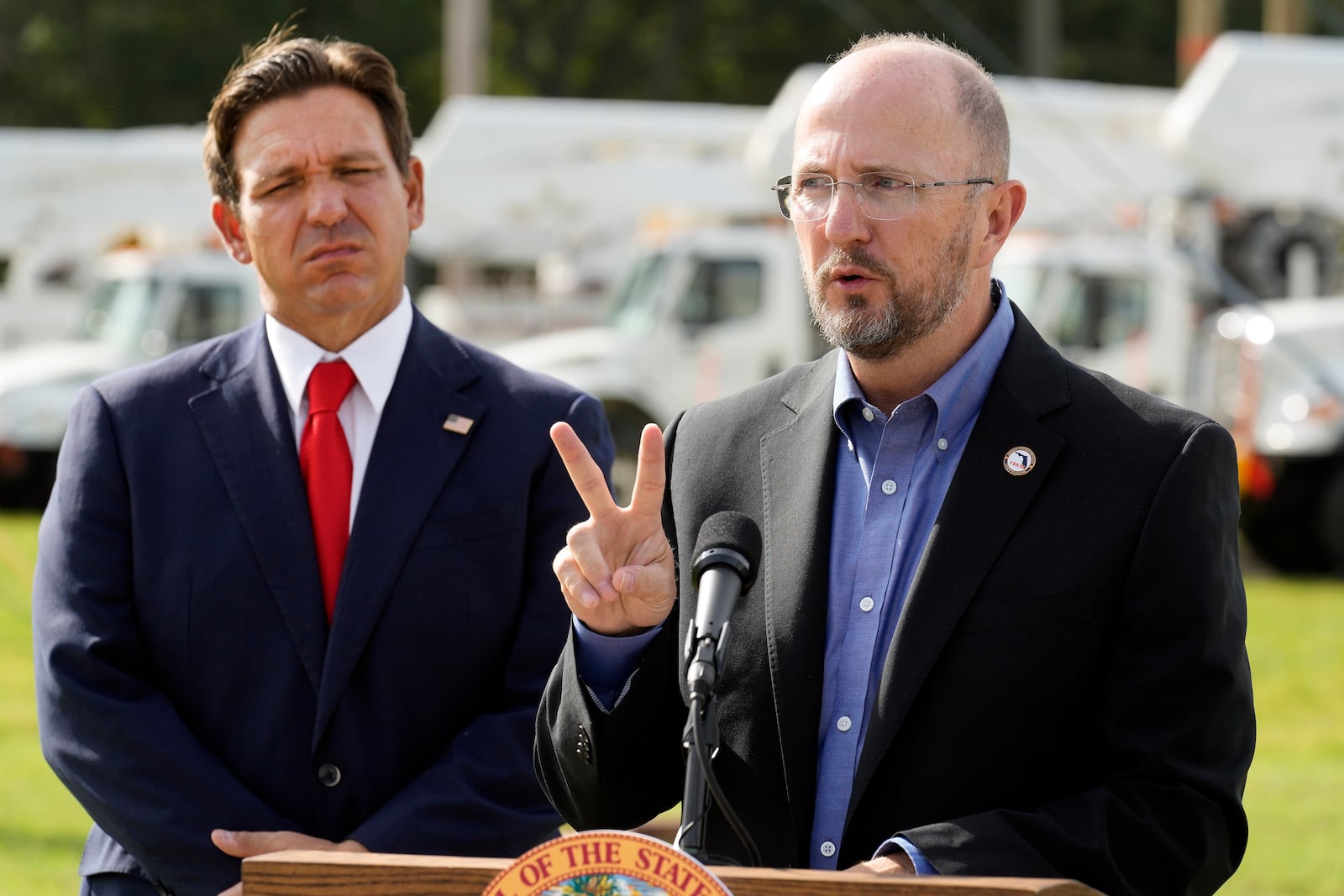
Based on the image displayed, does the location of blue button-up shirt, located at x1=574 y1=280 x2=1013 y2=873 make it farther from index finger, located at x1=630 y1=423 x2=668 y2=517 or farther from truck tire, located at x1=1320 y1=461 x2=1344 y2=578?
truck tire, located at x1=1320 y1=461 x2=1344 y2=578

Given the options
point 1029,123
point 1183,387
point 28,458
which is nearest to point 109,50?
point 28,458

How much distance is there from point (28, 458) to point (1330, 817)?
16.2 metres

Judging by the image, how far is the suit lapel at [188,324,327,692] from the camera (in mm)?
3260

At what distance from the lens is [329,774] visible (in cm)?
321

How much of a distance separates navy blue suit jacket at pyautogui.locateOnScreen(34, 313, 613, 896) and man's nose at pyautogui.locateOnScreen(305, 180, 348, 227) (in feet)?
1.04

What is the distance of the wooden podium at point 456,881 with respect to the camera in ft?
6.69

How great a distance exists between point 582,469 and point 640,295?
54.0 ft

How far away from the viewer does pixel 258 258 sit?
11.5 feet

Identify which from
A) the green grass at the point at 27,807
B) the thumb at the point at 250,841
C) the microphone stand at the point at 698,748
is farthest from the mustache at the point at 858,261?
the green grass at the point at 27,807

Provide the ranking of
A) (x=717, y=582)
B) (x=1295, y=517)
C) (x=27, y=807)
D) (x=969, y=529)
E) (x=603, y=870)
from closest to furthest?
(x=603, y=870) → (x=717, y=582) → (x=969, y=529) → (x=27, y=807) → (x=1295, y=517)

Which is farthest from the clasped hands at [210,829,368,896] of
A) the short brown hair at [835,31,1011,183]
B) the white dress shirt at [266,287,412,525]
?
the short brown hair at [835,31,1011,183]

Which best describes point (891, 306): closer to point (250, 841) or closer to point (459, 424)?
point (459, 424)

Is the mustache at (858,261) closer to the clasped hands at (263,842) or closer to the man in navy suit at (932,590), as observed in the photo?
the man in navy suit at (932,590)

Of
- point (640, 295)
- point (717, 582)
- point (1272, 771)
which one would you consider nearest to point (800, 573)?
point (717, 582)
